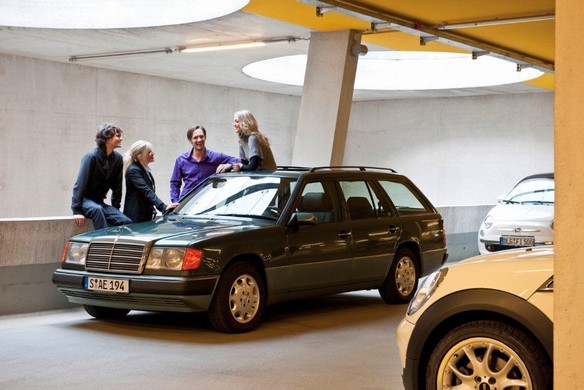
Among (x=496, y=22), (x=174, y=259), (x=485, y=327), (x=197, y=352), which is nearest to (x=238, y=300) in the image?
(x=174, y=259)

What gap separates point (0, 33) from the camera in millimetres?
18297

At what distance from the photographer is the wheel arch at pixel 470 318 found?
5016 millimetres

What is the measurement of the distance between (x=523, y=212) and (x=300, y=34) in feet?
16.0

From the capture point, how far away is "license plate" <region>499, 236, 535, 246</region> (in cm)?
1585

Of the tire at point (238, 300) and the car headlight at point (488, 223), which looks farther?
the car headlight at point (488, 223)

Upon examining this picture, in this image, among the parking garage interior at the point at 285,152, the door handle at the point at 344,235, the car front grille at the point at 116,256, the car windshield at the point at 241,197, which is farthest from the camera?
the door handle at the point at 344,235

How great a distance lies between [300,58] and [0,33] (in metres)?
8.47

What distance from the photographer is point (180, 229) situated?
9586 millimetres

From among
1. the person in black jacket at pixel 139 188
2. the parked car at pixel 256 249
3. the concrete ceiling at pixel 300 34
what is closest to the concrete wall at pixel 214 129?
the concrete ceiling at pixel 300 34

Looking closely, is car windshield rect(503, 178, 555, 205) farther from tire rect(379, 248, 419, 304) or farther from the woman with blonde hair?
the woman with blonde hair

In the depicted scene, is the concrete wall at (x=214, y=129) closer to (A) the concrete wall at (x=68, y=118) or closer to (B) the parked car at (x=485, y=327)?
(A) the concrete wall at (x=68, y=118)

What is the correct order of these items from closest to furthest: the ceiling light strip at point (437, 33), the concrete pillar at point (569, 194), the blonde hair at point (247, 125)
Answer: the concrete pillar at point (569, 194), the blonde hair at point (247, 125), the ceiling light strip at point (437, 33)

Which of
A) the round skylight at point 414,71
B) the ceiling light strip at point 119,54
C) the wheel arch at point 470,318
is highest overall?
the round skylight at point 414,71

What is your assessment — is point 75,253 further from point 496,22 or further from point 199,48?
point 199,48
